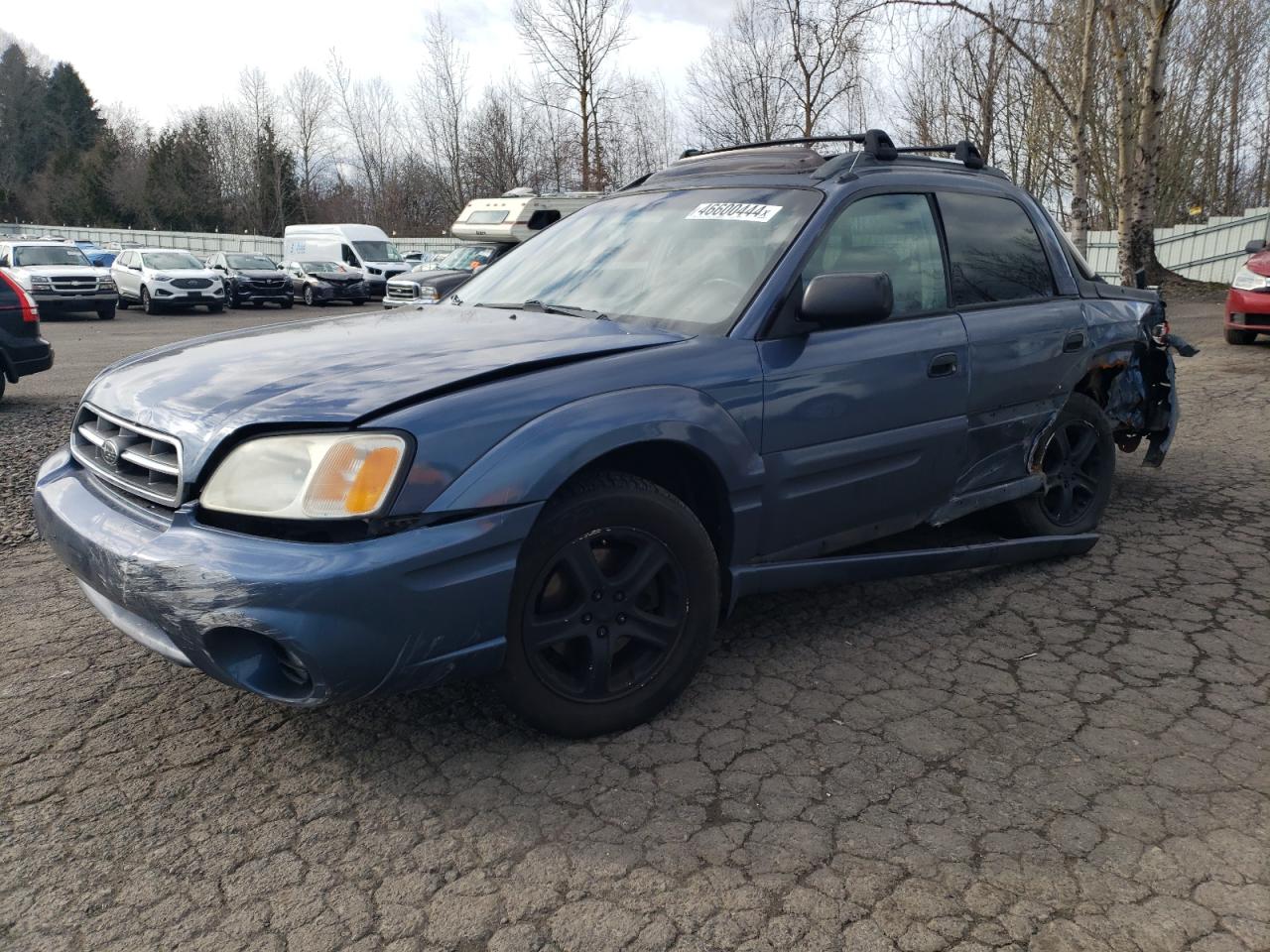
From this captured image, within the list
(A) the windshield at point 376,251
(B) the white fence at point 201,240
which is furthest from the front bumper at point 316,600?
(B) the white fence at point 201,240

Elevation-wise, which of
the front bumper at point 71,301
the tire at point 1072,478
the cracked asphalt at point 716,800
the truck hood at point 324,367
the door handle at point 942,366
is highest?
the front bumper at point 71,301

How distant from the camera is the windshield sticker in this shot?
349 centimetres

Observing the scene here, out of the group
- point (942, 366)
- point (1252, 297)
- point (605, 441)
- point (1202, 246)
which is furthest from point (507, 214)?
point (605, 441)

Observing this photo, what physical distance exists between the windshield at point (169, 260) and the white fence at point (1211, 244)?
2318 cm

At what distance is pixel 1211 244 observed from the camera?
23891 millimetres

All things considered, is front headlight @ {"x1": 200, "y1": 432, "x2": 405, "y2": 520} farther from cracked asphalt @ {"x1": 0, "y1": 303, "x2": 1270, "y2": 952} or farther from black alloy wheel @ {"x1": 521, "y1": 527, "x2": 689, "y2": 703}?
cracked asphalt @ {"x1": 0, "y1": 303, "x2": 1270, "y2": 952}

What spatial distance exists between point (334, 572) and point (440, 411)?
0.49m

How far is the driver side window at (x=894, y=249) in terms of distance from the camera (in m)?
3.45

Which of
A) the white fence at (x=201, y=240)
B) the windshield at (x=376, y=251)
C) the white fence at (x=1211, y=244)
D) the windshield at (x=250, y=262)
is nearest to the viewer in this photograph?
the white fence at (x=1211, y=244)

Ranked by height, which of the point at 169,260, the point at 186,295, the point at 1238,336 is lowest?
the point at 1238,336

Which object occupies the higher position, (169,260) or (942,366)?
(169,260)

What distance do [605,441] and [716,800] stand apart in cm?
101

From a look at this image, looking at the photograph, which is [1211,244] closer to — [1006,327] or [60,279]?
[1006,327]

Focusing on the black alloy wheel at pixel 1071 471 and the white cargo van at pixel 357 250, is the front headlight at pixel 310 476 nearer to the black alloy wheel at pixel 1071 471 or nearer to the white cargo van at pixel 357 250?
the black alloy wheel at pixel 1071 471
